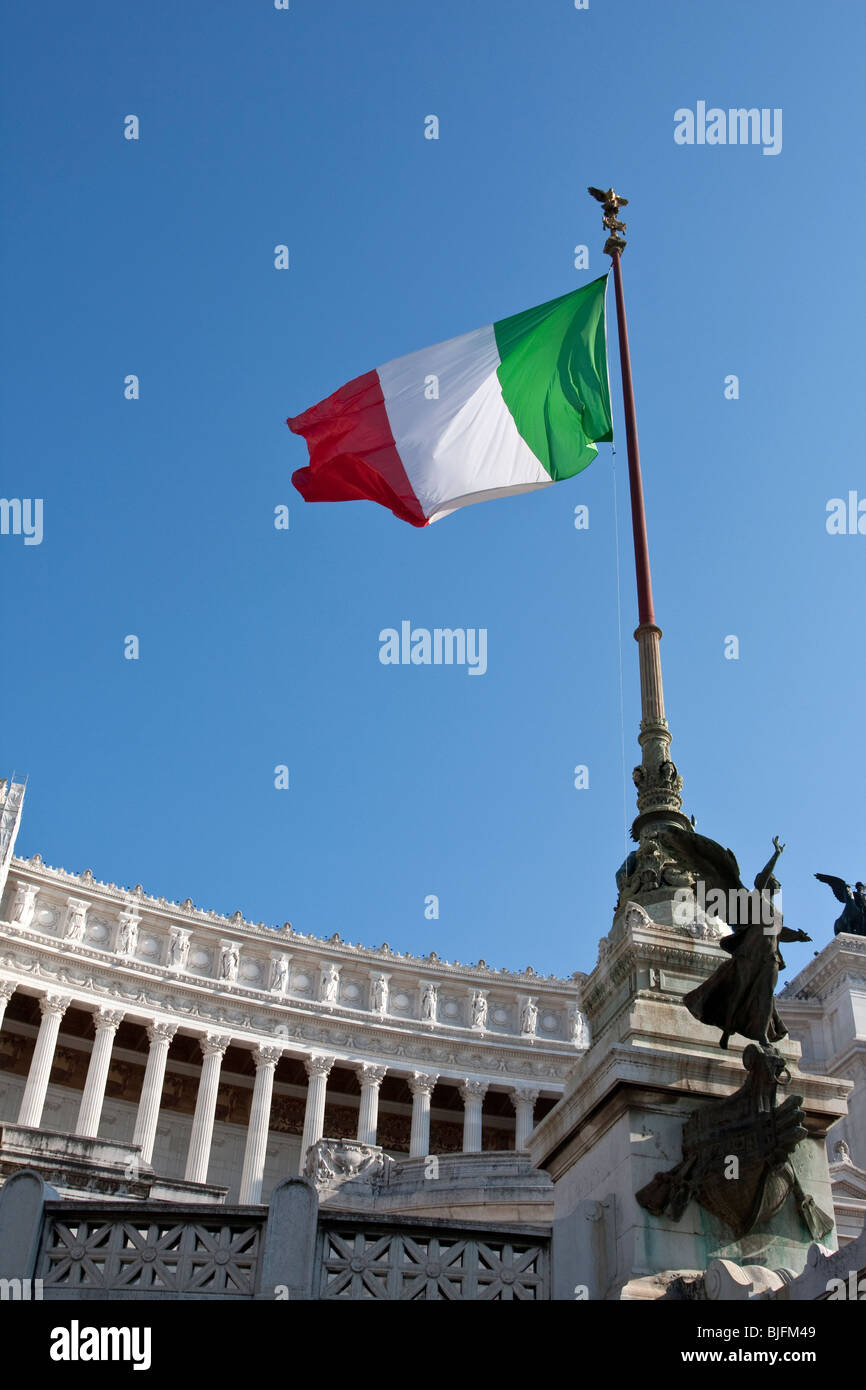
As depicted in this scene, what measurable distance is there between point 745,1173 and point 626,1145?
3.38 feet

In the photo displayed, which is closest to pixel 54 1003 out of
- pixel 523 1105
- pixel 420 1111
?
pixel 420 1111

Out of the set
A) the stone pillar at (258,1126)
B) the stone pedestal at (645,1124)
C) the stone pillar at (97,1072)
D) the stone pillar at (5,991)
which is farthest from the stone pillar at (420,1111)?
the stone pedestal at (645,1124)

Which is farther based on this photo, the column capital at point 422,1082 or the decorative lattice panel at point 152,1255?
the column capital at point 422,1082

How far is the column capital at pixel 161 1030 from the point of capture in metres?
56.0

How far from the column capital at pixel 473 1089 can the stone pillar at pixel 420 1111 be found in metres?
1.40

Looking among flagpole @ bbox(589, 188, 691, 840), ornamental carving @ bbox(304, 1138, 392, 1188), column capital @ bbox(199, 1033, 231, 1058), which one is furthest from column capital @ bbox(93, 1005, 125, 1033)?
flagpole @ bbox(589, 188, 691, 840)

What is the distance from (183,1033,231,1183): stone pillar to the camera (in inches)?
2051

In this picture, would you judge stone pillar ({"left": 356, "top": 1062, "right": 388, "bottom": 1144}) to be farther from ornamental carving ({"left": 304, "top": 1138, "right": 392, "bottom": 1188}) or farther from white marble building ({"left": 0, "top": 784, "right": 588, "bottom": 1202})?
ornamental carving ({"left": 304, "top": 1138, "right": 392, "bottom": 1188})

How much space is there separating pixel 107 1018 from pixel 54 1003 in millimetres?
2439

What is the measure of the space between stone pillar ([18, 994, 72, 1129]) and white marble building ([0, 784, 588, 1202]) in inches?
3.6

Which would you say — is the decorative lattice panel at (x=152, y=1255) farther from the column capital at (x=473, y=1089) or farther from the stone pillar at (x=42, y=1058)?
the column capital at (x=473, y=1089)

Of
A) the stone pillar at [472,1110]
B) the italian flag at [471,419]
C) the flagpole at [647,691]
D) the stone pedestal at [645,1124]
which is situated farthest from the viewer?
the stone pillar at [472,1110]

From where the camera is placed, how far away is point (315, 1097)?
57.4 m

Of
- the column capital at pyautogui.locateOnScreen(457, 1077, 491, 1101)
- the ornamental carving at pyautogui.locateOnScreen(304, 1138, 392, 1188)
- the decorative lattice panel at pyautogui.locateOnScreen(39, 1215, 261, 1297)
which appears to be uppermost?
the column capital at pyautogui.locateOnScreen(457, 1077, 491, 1101)
